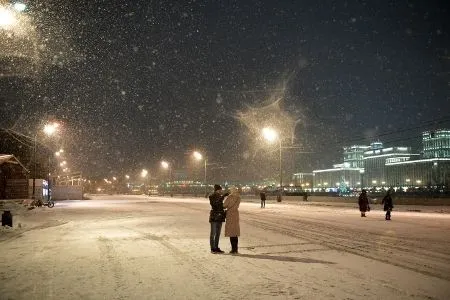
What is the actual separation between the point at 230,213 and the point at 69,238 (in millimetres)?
6733

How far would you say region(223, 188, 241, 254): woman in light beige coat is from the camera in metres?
10.9

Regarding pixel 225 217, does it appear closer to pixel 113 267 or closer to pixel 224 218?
pixel 224 218

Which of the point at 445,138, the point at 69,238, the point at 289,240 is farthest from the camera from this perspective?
the point at 445,138

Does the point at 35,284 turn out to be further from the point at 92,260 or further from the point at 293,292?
the point at 293,292

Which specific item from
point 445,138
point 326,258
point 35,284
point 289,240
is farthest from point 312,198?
point 445,138

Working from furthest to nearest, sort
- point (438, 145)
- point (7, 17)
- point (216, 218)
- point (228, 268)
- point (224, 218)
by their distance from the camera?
point (438, 145) < point (7, 17) < point (224, 218) < point (216, 218) < point (228, 268)

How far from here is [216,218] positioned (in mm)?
10938

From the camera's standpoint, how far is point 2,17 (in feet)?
40.9

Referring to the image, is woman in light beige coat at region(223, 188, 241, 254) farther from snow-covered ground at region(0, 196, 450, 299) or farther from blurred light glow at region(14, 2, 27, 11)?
blurred light glow at region(14, 2, 27, 11)

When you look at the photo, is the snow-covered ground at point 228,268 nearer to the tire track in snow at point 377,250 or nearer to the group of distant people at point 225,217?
the tire track in snow at point 377,250

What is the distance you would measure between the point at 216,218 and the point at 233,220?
17.7 inches

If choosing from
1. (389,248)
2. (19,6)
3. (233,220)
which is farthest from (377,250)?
(19,6)

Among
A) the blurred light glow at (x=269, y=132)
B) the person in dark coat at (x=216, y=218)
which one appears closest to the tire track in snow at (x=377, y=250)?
the person in dark coat at (x=216, y=218)

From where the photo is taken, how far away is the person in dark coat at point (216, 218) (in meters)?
10.9
